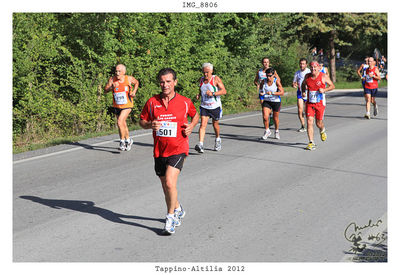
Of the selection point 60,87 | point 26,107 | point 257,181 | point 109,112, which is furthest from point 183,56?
point 257,181

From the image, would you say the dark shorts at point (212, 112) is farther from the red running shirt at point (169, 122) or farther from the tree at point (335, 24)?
the tree at point (335, 24)

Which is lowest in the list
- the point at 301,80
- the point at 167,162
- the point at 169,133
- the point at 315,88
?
the point at 167,162

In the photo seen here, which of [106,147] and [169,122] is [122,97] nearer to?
[106,147]

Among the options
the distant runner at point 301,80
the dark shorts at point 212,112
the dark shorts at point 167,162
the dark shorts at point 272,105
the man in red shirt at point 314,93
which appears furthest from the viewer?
the distant runner at point 301,80

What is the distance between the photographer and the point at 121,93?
11148mm

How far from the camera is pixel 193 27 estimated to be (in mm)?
17672

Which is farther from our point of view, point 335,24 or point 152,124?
point 335,24

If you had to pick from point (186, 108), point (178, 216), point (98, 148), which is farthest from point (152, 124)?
point (98, 148)

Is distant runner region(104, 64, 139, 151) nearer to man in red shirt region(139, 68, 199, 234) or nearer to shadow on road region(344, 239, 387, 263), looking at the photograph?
man in red shirt region(139, 68, 199, 234)

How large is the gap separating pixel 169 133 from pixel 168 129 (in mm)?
49

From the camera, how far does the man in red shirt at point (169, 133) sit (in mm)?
6059

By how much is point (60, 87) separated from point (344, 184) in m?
9.80

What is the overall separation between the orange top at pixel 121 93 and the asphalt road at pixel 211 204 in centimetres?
100

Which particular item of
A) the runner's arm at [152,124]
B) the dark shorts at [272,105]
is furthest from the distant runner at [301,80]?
the runner's arm at [152,124]
